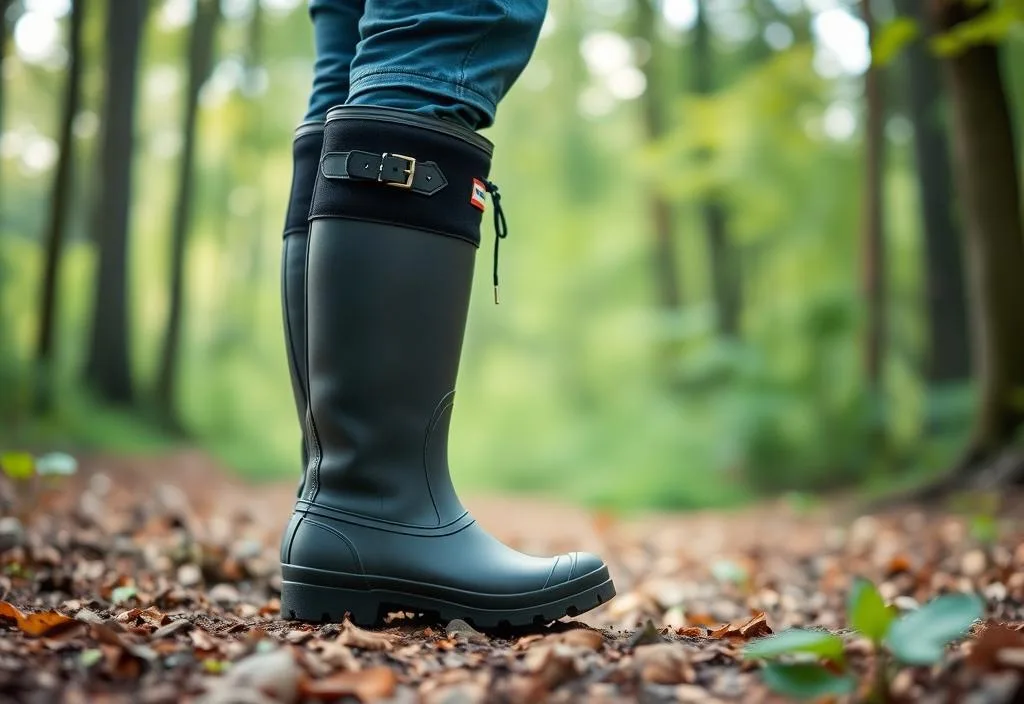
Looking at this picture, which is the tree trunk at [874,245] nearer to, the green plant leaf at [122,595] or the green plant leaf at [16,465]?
the green plant leaf at [16,465]

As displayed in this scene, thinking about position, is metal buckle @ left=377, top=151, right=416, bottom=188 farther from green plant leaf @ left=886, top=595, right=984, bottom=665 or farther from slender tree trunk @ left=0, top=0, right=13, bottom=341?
slender tree trunk @ left=0, top=0, right=13, bottom=341

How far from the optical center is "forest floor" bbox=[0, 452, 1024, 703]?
2.94 ft

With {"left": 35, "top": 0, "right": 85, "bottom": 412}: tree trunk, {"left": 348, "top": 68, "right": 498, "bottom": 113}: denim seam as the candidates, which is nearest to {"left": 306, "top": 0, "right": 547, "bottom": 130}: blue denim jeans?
{"left": 348, "top": 68, "right": 498, "bottom": 113}: denim seam

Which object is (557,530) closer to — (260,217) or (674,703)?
(674,703)

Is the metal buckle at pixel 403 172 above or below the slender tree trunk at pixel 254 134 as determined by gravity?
below

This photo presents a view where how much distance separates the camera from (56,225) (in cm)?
599

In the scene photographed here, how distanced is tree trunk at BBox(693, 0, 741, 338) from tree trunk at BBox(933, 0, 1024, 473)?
4764 millimetres

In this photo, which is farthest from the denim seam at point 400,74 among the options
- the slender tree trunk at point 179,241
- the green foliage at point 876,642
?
the slender tree trunk at point 179,241

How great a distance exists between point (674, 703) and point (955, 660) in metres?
0.29

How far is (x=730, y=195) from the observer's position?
28.2 feet

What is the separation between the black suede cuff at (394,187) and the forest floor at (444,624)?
0.56m

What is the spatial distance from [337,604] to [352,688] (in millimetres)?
397

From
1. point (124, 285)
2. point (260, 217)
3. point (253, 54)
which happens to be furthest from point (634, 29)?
point (124, 285)

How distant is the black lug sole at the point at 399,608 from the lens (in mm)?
1278
